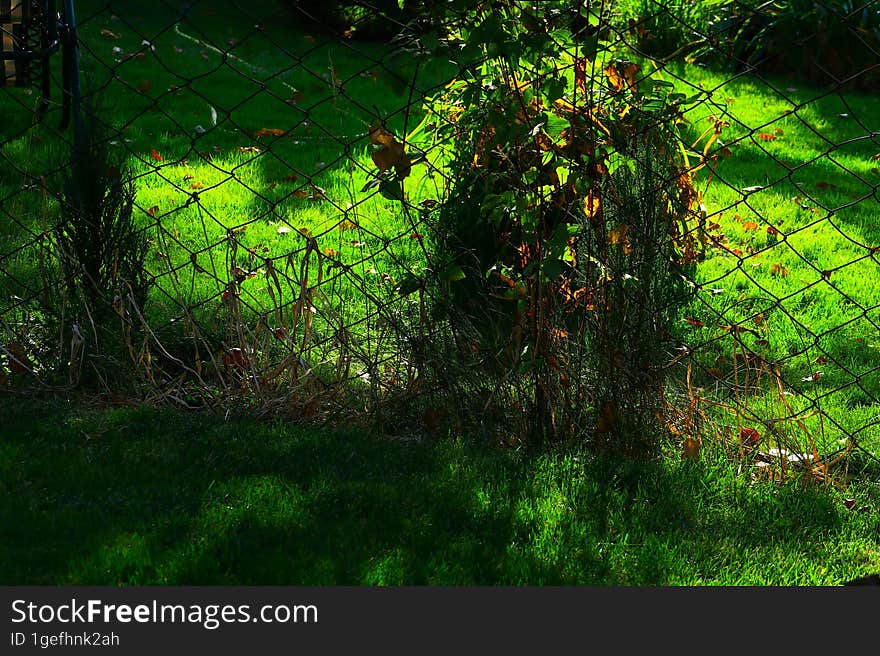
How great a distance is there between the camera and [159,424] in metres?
2.97

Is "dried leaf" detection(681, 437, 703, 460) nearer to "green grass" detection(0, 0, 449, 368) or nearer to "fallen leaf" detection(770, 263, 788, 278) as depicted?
"green grass" detection(0, 0, 449, 368)

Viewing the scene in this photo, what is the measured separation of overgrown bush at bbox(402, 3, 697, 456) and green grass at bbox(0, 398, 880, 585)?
0.16m

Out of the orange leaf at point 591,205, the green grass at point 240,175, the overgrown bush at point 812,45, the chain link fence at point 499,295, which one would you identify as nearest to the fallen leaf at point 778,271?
the chain link fence at point 499,295

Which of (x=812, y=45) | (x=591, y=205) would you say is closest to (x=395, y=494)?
(x=591, y=205)

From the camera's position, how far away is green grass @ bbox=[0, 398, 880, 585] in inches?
92.0

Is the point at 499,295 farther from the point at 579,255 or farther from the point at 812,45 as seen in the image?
the point at 812,45

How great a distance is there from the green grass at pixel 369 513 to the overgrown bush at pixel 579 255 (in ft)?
0.52

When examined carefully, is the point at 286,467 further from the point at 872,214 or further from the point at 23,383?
the point at 872,214

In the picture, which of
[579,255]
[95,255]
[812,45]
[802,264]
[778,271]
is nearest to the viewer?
[579,255]

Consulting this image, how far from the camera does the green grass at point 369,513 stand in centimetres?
234

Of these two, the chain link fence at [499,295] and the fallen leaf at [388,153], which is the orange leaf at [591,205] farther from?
Answer: the fallen leaf at [388,153]

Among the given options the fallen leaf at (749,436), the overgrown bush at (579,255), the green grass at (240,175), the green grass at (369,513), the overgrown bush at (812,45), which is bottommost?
the green grass at (369,513)

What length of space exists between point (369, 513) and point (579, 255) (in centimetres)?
91

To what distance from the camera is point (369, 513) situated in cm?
257
